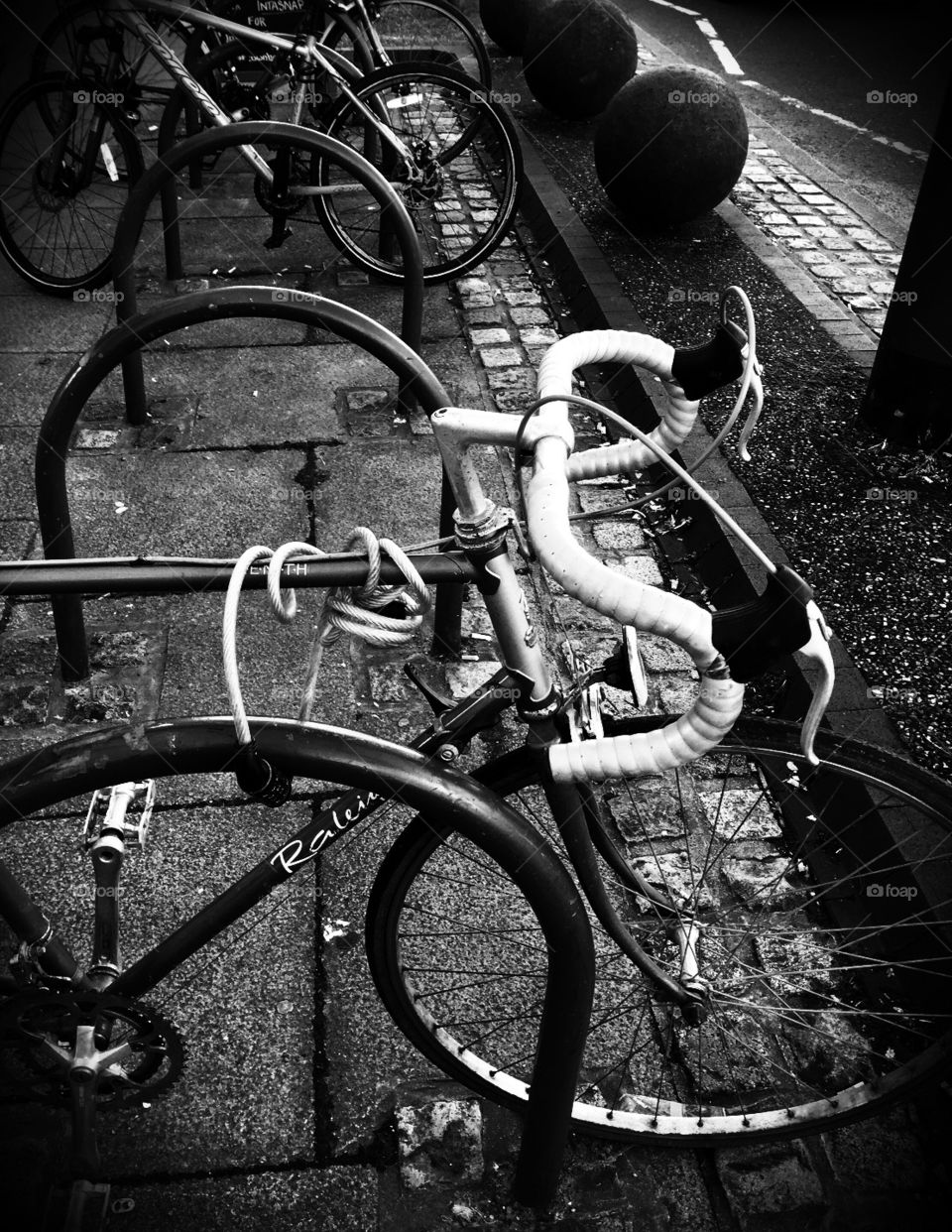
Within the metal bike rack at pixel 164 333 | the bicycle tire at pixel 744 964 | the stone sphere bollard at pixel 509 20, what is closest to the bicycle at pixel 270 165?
the metal bike rack at pixel 164 333

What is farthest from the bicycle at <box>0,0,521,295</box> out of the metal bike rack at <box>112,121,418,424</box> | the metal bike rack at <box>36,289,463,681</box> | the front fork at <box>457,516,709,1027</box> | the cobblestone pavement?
the front fork at <box>457,516,709,1027</box>

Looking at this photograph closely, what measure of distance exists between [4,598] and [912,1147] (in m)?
2.98

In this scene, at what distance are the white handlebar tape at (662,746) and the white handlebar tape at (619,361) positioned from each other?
1.49ft

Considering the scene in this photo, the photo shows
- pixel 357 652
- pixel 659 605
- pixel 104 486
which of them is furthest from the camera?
pixel 104 486

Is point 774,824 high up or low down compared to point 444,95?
down

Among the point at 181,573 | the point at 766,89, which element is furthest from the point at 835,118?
the point at 181,573

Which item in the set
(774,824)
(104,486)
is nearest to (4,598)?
(104,486)

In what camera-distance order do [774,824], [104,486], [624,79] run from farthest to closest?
1. [624,79]
2. [104,486]
3. [774,824]

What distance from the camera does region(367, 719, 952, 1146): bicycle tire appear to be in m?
2.16

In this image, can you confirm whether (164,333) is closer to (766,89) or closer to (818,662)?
(818,662)

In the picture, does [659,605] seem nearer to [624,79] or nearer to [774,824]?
[774,824]

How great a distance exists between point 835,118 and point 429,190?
4636mm

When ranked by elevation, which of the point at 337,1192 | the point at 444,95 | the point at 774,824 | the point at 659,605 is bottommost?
the point at 337,1192

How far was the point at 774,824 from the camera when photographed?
9.87ft
